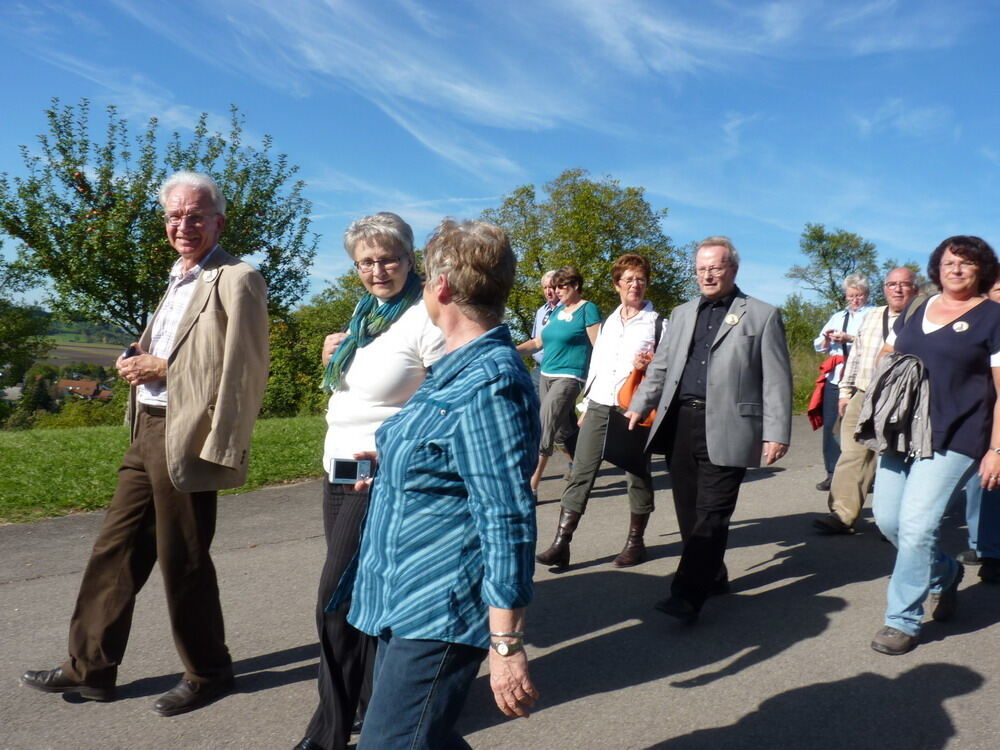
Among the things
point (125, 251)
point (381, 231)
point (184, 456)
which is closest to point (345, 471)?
point (184, 456)

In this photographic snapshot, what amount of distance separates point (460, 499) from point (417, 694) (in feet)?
1.50

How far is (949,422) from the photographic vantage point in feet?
13.0

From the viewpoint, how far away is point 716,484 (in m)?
4.45

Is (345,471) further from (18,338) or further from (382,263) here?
(18,338)

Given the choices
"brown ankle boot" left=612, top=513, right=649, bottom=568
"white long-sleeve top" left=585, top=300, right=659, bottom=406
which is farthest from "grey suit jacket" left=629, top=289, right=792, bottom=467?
"brown ankle boot" left=612, top=513, right=649, bottom=568

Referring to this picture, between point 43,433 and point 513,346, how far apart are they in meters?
11.0

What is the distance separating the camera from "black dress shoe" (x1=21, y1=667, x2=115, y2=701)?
3.39m

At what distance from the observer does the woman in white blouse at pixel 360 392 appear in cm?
296

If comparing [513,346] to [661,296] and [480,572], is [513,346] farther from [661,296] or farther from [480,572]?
[661,296]

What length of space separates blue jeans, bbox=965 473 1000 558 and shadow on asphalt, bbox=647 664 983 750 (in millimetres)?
1663

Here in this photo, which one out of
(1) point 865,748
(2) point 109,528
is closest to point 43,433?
(2) point 109,528

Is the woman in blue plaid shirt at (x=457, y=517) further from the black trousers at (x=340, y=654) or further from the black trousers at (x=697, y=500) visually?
the black trousers at (x=697, y=500)

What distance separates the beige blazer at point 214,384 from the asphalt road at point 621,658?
0.98 meters

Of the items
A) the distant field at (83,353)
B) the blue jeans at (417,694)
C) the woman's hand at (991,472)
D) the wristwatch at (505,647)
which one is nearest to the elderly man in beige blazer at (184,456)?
the blue jeans at (417,694)
